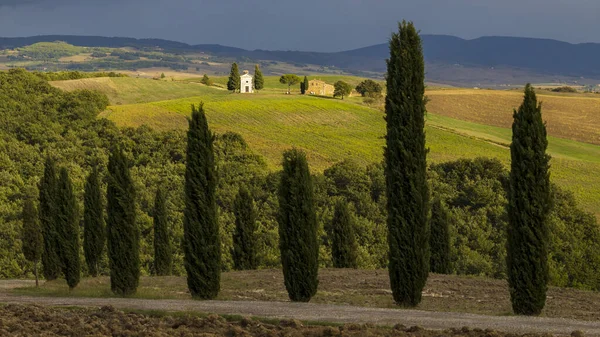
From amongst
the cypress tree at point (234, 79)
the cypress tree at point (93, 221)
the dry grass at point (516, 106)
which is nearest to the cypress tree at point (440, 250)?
the cypress tree at point (93, 221)

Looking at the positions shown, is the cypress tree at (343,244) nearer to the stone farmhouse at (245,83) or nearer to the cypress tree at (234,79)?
the cypress tree at (234,79)

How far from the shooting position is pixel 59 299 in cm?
3161

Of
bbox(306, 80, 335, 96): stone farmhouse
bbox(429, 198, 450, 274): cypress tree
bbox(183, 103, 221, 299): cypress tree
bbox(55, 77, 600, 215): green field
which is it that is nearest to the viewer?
bbox(183, 103, 221, 299): cypress tree

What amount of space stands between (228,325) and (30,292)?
55.2 ft

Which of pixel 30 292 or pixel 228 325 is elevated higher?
pixel 228 325

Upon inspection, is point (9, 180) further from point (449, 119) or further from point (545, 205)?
point (449, 119)

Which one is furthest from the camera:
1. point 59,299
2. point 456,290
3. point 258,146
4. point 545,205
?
point 258,146

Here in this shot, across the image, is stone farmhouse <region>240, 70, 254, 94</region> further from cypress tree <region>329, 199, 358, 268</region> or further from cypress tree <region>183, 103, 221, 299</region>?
cypress tree <region>183, 103, 221, 299</region>

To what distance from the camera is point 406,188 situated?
28.9 meters

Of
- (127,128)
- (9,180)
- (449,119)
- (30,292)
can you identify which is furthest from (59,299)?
(449,119)

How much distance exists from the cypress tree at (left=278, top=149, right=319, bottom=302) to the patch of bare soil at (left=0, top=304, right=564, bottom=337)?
6826 mm

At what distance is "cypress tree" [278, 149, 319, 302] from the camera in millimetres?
29906

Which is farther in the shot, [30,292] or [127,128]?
[127,128]

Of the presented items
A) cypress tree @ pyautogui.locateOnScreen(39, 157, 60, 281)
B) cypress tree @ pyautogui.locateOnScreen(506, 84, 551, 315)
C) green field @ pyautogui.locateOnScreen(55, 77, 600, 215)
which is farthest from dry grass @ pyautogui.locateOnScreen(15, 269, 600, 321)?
green field @ pyautogui.locateOnScreen(55, 77, 600, 215)
